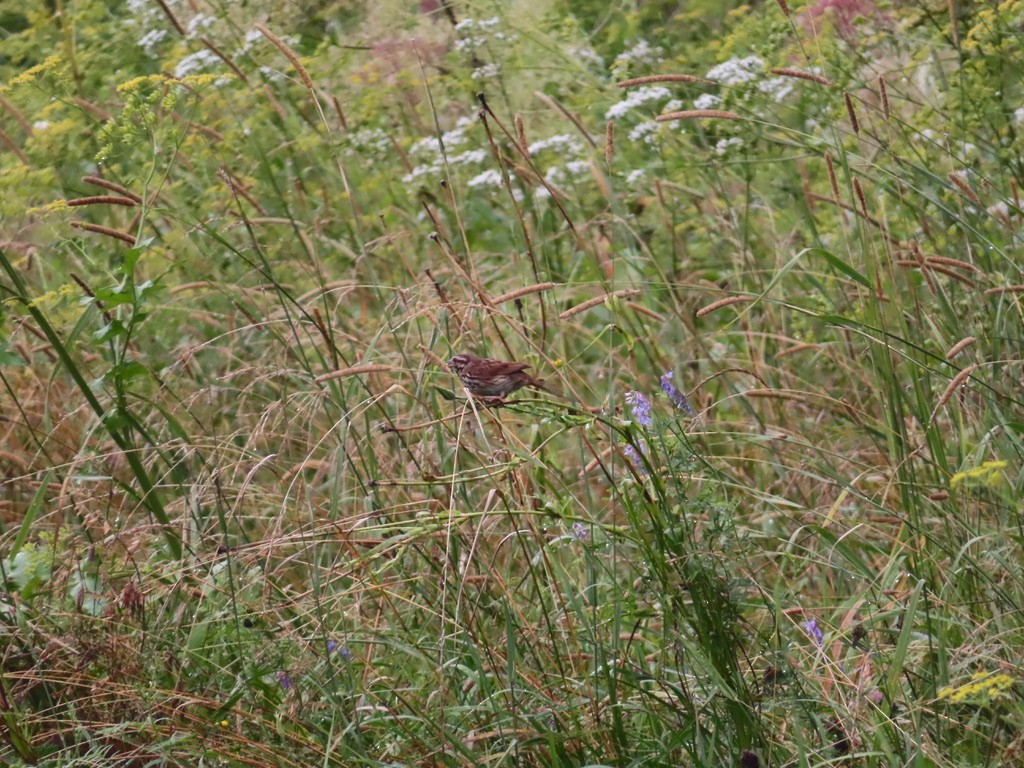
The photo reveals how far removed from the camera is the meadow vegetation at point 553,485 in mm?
1814

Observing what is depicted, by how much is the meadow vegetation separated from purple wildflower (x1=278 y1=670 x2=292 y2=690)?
2 centimetres

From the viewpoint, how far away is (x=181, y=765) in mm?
1907

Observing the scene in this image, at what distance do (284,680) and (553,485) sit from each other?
2.34 feet

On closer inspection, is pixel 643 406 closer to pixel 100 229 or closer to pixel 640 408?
pixel 640 408

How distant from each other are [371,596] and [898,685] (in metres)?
0.92

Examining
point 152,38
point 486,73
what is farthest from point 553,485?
point 152,38

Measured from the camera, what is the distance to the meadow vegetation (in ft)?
5.95

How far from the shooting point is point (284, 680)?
6.77 ft

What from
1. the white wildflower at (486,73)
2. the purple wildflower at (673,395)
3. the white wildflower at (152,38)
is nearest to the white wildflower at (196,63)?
the white wildflower at (152,38)

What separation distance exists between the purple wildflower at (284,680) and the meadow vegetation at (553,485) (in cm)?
2

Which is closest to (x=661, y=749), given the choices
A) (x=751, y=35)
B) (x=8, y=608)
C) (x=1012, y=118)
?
(x=8, y=608)

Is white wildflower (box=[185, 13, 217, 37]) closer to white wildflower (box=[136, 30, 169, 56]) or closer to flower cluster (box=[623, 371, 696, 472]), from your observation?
white wildflower (box=[136, 30, 169, 56])

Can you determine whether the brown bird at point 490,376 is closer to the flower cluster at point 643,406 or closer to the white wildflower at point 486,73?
the flower cluster at point 643,406

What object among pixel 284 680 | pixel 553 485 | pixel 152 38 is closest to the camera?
pixel 284 680
